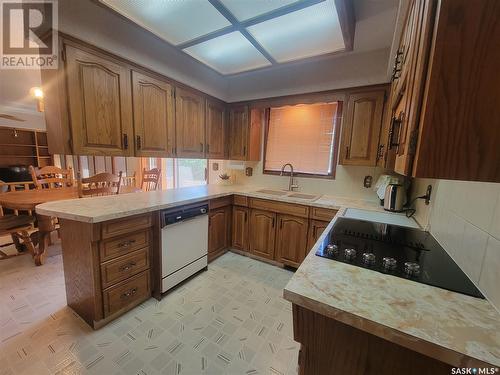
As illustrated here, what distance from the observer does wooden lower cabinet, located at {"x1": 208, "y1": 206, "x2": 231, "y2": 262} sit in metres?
2.49

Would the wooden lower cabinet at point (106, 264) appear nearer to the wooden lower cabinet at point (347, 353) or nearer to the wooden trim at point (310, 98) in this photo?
the wooden lower cabinet at point (347, 353)

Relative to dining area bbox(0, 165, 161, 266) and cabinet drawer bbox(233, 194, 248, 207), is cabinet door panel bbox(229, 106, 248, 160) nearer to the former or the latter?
cabinet drawer bbox(233, 194, 248, 207)

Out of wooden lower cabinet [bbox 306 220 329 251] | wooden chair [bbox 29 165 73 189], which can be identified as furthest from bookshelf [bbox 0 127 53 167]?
wooden lower cabinet [bbox 306 220 329 251]

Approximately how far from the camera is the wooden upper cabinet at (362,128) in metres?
2.08

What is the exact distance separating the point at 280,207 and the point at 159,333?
1.61m

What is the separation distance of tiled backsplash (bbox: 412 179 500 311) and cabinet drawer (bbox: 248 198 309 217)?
117 cm

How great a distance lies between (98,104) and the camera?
1.64m

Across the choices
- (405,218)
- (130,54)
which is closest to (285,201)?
(405,218)

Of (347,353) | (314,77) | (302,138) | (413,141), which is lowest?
(347,353)

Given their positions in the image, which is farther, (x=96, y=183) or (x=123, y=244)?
(x=96, y=183)

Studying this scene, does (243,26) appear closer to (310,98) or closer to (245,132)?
(310,98)

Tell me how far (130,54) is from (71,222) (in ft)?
5.00

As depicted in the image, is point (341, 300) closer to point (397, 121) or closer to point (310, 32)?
point (397, 121)

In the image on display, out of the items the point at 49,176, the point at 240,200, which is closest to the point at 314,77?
the point at 240,200
